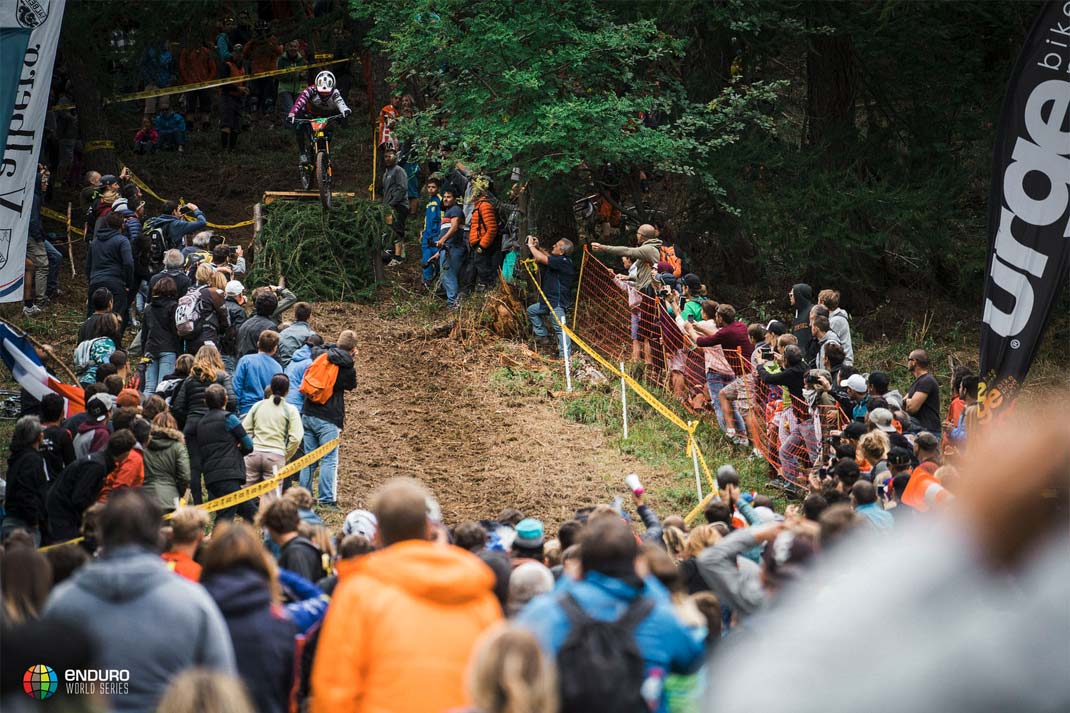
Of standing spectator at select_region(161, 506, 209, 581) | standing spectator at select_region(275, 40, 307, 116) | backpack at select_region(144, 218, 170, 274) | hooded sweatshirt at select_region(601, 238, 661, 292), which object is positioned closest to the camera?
standing spectator at select_region(161, 506, 209, 581)

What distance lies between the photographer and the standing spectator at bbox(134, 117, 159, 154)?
23016 millimetres

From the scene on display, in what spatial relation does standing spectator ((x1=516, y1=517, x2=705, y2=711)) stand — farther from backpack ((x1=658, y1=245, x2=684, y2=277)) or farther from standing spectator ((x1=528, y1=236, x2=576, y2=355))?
standing spectator ((x1=528, y1=236, x2=576, y2=355))

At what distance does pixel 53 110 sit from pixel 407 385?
1088 cm

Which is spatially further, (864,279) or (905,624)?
(864,279)

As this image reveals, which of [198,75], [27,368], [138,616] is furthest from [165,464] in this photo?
[198,75]

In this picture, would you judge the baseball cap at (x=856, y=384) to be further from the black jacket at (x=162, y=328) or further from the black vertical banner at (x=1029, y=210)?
the black jacket at (x=162, y=328)

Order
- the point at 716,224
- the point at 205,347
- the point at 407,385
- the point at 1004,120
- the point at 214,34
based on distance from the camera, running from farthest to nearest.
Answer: the point at 214,34
the point at 716,224
the point at 407,385
the point at 205,347
the point at 1004,120

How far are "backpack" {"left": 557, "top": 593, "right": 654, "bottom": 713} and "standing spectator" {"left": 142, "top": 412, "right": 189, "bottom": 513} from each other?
6.01m

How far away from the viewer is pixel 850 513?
18.4 feet

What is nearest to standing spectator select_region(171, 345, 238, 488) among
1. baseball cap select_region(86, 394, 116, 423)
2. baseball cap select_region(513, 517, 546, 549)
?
baseball cap select_region(86, 394, 116, 423)

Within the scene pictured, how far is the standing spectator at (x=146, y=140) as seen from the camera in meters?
23.0

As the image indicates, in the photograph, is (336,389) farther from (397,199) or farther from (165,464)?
(397,199)

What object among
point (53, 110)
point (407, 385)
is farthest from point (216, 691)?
point (53, 110)

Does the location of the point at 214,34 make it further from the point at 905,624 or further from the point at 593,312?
the point at 905,624
